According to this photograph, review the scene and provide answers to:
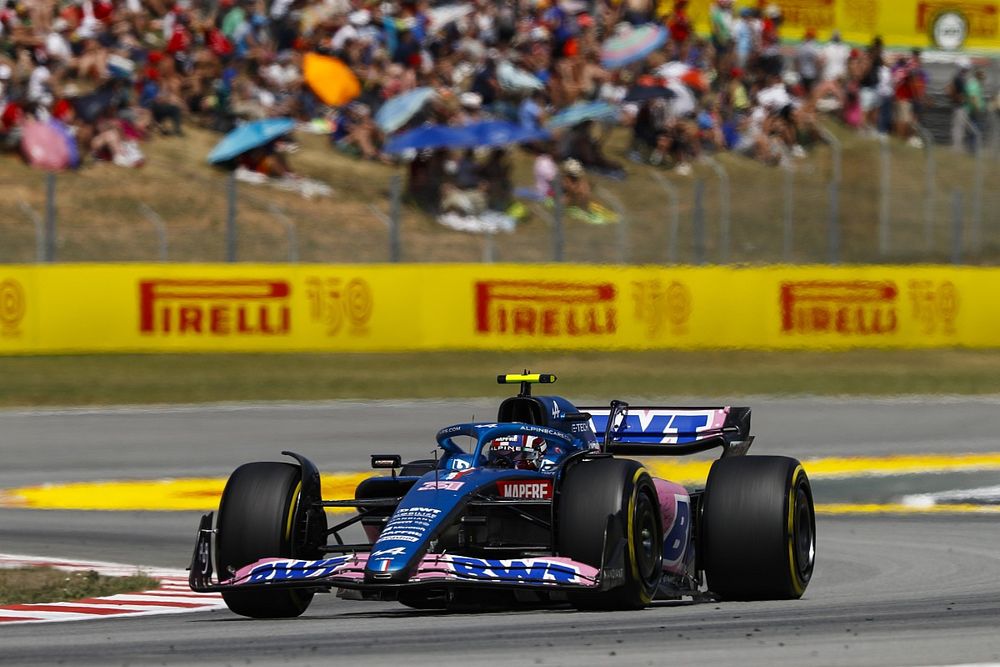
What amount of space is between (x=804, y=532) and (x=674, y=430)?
125 centimetres

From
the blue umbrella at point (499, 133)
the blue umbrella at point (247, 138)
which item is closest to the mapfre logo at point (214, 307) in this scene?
the blue umbrella at point (247, 138)

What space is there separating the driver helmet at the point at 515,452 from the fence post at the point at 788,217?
16917 mm

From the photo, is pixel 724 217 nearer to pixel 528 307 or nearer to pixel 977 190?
pixel 528 307

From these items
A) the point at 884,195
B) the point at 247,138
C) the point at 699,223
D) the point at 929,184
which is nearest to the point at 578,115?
the point at 699,223

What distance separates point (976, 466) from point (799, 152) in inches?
509

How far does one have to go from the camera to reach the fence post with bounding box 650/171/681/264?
24.5 metres

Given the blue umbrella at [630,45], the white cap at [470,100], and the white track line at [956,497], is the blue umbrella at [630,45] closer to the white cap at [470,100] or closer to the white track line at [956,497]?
the white cap at [470,100]

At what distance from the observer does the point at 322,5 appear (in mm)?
26281

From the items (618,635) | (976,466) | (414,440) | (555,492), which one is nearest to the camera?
(618,635)

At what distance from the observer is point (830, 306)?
24594 mm

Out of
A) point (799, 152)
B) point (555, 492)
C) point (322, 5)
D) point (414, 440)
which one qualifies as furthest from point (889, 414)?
point (555, 492)

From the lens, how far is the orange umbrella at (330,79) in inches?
995

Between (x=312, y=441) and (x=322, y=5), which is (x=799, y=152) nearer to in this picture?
(x=322, y=5)

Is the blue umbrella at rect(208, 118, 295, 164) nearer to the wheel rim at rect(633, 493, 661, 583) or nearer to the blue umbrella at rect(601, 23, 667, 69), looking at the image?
the blue umbrella at rect(601, 23, 667, 69)
